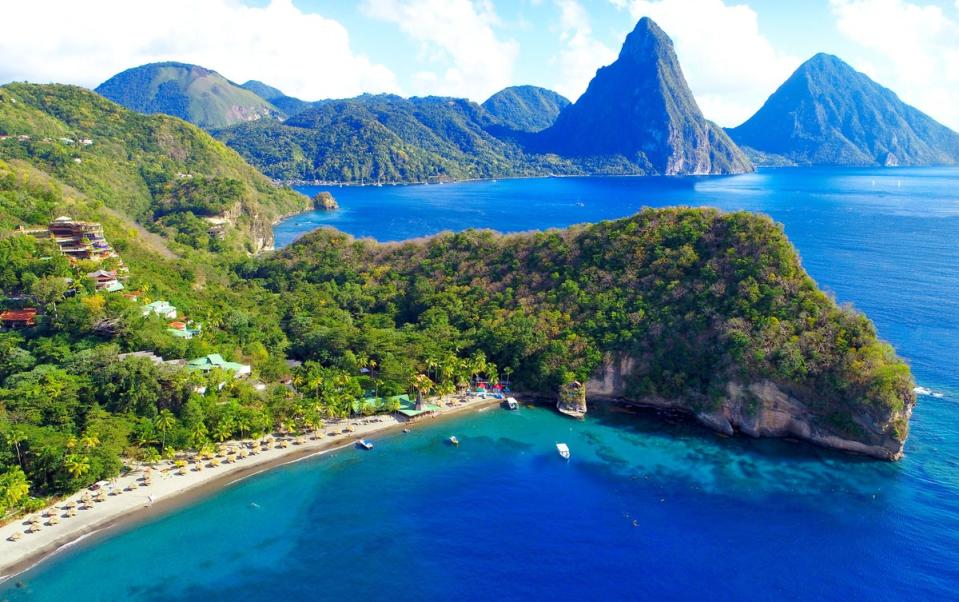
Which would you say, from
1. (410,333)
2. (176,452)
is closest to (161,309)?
(176,452)

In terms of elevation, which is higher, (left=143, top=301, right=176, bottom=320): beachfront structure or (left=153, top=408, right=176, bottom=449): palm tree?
(left=143, top=301, right=176, bottom=320): beachfront structure

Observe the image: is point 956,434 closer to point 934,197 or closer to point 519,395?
point 519,395

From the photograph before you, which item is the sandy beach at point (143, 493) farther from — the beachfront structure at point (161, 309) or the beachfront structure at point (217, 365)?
the beachfront structure at point (161, 309)

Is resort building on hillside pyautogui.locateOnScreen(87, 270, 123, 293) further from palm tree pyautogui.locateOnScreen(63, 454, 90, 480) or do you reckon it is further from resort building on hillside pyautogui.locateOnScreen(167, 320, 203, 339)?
palm tree pyautogui.locateOnScreen(63, 454, 90, 480)

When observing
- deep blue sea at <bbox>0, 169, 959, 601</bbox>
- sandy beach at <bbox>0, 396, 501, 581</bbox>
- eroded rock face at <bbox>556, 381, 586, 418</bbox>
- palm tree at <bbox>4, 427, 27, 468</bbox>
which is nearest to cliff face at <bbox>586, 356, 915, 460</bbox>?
deep blue sea at <bbox>0, 169, 959, 601</bbox>

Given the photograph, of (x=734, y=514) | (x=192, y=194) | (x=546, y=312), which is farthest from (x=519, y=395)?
(x=192, y=194)

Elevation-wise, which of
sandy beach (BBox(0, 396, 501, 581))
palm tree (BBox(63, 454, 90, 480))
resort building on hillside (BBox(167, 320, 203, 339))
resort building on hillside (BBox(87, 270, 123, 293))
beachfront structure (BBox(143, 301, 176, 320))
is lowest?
sandy beach (BBox(0, 396, 501, 581))

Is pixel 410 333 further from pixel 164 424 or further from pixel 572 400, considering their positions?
pixel 164 424
